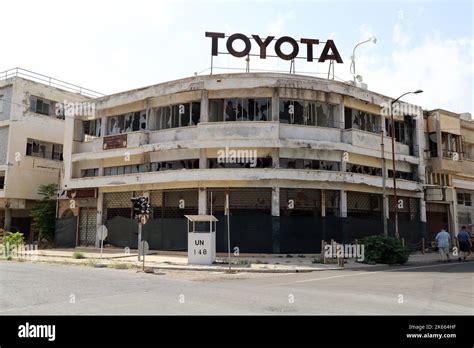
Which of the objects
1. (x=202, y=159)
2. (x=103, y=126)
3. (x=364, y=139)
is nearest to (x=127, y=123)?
(x=103, y=126)

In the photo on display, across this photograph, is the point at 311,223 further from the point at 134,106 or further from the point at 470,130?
the point at 470,130

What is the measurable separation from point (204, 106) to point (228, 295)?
53.9 feet

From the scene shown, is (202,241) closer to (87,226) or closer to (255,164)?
(255,164)

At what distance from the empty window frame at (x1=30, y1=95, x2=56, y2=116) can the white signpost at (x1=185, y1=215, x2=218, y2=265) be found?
2169 centimetres

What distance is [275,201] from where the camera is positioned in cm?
2336

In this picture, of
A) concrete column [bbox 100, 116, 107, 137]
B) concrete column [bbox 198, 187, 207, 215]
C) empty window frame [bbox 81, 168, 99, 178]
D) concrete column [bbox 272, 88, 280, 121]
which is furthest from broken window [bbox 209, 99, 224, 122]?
empty window frame [bbox 81, 168, 99, 178]

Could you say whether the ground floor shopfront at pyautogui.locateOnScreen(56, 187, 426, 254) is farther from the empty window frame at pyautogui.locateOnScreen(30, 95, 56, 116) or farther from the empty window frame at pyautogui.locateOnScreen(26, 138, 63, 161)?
the empty window frame at pyautogui.locateOnScreen(30, 95, 56, 116)

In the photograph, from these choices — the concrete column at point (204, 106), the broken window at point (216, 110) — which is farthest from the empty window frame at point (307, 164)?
the concrete column at point (204, 106)

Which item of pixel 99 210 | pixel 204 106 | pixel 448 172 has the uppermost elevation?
pixel 204 106

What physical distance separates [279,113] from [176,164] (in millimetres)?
6777

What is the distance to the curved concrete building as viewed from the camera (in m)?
23.6
